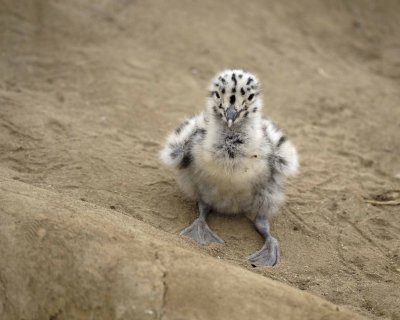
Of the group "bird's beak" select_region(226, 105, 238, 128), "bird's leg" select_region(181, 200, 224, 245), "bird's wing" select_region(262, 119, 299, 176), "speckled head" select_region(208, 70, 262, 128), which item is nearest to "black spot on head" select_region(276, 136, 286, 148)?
"bird's wing" select_region(262, 119, 299, 176)

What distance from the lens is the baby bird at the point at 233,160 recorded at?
492cm

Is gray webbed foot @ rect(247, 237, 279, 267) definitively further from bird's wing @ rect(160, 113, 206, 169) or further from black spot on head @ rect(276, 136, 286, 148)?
bird's wing @ rect(160, 113, 206, 169)

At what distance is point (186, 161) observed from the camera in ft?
17.5

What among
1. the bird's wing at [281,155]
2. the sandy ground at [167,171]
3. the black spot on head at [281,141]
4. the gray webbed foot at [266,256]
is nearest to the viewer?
the sandy ground at [167,171]

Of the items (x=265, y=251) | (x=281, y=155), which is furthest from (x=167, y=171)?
(x=265, y=251)

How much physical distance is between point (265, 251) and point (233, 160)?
2.69ft

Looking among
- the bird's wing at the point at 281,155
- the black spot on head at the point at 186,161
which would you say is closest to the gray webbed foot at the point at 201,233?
the black spot on head at the point at 186,161

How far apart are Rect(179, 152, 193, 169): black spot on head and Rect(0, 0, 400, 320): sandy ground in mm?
354

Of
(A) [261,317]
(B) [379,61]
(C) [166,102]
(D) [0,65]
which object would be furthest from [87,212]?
(B) [379,61]

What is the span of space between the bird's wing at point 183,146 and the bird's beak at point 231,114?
40 centimetres

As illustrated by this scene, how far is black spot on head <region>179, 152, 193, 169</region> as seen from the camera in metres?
5.27

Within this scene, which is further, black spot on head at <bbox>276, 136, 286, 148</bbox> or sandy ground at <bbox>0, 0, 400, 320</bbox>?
black spot on head at <bbox>276, 136, 286, 148</bbox>

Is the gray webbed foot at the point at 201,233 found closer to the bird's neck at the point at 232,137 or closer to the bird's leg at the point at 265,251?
the bird's leg at the point at 265,251

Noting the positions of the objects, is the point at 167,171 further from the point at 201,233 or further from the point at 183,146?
the point at 201,233
